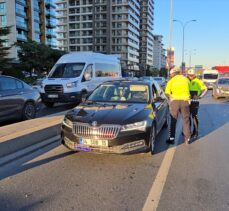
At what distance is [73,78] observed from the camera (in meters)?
12.5

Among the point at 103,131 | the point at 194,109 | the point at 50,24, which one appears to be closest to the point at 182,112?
the point at 194,109

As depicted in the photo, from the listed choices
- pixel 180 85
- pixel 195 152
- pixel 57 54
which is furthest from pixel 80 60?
pixel 57 54

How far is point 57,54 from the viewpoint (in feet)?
193

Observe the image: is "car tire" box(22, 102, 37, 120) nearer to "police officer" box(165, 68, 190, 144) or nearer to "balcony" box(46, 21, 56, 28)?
"police officer" box(165, 68, 190, 144)

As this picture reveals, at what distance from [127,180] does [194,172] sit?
3.97ft

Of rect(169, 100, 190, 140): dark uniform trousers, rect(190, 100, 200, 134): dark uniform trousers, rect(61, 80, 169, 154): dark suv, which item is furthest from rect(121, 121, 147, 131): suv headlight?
rect(190, 100, 200, 134): dark uniform trousers

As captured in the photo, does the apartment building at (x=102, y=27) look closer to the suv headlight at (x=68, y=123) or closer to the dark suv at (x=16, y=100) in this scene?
the dark suv at (x=16, y=100)

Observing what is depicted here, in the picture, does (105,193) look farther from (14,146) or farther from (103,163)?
(14,146)

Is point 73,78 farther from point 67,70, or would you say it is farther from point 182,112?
point 182,112

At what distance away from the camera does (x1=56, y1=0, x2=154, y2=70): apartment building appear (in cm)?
9694

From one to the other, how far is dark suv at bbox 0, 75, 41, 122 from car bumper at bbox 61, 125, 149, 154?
3526mm

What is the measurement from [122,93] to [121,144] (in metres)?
1.94

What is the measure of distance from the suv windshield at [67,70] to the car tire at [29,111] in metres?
3.97

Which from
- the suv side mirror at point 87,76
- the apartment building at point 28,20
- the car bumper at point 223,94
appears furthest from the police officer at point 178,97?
the apartment building at point 28,20
